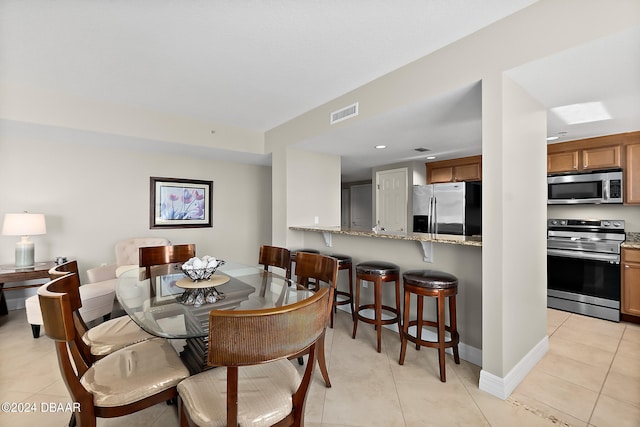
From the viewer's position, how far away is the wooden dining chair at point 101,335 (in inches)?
61.8

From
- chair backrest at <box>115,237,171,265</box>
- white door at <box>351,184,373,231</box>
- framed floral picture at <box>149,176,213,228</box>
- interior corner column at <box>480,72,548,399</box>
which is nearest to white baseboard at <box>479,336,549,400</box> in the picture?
interior corner column at <box>480,72,548,399</box>

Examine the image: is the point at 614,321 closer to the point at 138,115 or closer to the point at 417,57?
the point at 417,57

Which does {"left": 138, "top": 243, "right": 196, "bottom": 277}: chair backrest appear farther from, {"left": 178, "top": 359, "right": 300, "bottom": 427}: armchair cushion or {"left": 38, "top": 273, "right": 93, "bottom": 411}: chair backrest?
{"left": 178, "top": 359, "right": 300, "bottom": 427}: armchair cushion

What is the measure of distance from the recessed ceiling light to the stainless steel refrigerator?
1.63 metres

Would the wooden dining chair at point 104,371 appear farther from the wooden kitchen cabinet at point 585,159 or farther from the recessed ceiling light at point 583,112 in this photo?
the wooden kitchen cabinet at point 585,159

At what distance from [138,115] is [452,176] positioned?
473 cm

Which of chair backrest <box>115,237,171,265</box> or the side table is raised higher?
chair backrest <box>115,237,171,265</box>

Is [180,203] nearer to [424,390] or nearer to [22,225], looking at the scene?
[22,225]

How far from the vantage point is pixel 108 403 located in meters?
1.20

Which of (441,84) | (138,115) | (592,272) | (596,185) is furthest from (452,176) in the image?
(138,115)

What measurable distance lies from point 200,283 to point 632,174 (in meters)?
4.64

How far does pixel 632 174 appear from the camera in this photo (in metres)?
3.27

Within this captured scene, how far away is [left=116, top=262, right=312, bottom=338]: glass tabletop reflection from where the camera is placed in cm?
146

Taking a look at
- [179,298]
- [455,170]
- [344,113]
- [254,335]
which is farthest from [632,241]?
[179,298]
